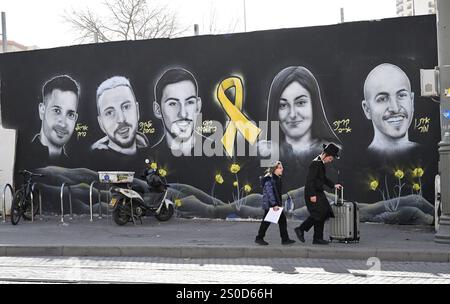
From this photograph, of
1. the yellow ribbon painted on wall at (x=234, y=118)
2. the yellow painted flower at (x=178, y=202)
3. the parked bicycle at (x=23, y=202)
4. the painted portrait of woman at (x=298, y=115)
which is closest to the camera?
the painted portrait of woman at (x=298, y=115)

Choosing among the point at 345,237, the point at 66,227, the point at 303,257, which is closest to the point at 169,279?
the point at 303,257

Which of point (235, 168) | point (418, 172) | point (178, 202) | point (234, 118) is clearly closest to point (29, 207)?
point (178, 202)

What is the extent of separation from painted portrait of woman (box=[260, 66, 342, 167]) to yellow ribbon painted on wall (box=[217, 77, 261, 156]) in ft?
1.54

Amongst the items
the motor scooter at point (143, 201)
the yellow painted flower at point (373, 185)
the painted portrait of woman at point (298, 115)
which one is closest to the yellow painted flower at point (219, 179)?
the motor scooter at point (143, 201)

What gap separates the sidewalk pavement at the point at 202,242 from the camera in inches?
419

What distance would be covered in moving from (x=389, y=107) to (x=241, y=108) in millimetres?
3330

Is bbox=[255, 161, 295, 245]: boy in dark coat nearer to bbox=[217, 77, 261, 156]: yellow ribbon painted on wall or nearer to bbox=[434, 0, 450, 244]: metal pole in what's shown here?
bbox=[434, 0, 450, 244]: metal pole

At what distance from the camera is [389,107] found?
44.4ft

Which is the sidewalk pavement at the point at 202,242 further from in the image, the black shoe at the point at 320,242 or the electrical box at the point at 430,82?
the electrical box at the point at 430,82

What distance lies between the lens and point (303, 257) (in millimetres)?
10727

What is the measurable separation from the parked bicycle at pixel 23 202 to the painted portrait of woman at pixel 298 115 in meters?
5.96

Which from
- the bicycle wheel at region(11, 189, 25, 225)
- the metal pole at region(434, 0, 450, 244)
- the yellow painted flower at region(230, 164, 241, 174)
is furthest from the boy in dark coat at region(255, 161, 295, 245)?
the bicycle wheel at region(11, 189, 25, 225)

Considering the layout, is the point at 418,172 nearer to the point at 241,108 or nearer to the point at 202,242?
the point at 241,108
